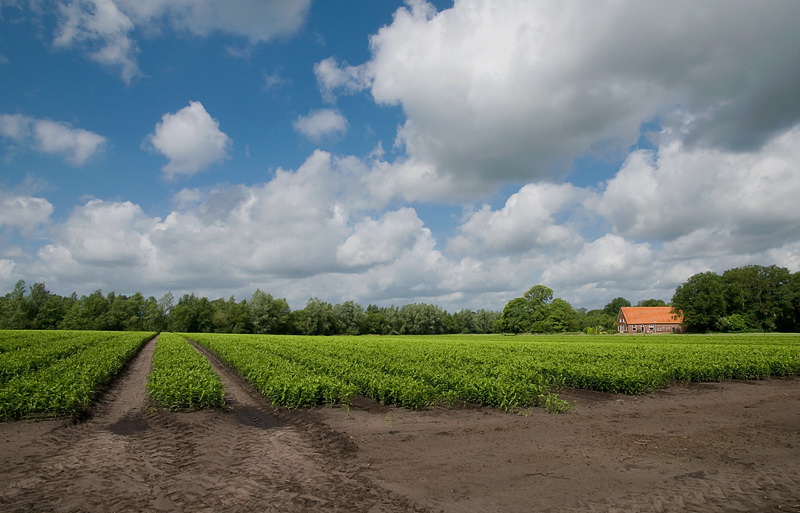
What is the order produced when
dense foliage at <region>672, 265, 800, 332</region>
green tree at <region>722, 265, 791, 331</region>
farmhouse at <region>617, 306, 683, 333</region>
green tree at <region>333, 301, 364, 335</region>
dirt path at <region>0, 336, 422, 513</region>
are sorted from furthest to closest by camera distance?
green tree at <region>333, 301, 364, 335</region>, farmhouse at <region>617, 306, 683, 333</region>, green tree at <region>722, 265, 791, 331</region>, dense foliage at <region>672, 265, 800, 332</region>, dirt path at <region>0, 336, 422, 513</region>

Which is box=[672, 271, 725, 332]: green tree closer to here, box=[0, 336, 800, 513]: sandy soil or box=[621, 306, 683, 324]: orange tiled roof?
box=[621, 306, 683, 324]: orange tiled roof

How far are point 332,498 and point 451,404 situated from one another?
7.49 meters

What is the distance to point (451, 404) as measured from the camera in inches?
535

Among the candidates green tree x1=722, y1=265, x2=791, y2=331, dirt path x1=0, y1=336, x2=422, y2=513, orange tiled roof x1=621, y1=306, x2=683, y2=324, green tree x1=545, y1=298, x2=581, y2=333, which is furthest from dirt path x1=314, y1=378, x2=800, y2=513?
orange tiled roof x1=621, y1=306, x2=683, y2=324

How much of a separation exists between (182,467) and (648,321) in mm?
125736

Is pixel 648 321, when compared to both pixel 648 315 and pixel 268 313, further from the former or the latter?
pixel 268 313

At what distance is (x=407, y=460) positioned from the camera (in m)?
8.65

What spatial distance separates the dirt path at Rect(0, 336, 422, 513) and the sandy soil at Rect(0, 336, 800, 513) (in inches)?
1.4

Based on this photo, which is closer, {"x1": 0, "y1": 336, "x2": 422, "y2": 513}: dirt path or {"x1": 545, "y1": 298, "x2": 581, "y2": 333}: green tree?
{"x1": 0, "y1": 336, "x2": 422, "y2": 513}: dirt path

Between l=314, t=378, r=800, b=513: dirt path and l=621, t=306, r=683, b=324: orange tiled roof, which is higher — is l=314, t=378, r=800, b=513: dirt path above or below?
below

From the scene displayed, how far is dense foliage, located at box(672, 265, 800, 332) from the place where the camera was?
88.6 meters

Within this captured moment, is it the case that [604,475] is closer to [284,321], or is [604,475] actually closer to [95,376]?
[95,376]

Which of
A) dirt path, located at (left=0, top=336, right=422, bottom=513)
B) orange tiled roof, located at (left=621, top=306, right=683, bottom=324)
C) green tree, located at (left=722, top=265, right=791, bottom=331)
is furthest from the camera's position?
orange tiled roof, located at (left=621, top=306, right=683, bottom=324)

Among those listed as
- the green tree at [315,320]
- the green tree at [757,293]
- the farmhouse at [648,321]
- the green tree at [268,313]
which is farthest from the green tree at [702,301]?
the green tree at [268,313]
